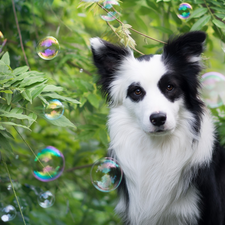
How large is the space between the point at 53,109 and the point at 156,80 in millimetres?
932

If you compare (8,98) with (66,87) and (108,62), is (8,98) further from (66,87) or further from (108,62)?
(66,87)

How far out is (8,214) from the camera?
9.49 ft

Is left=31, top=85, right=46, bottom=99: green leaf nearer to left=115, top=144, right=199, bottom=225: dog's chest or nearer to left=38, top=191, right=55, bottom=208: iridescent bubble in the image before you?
left=115, top=144, right=199, bottom=225: dog's chest

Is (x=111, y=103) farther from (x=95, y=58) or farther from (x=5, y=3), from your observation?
(x=5, y=3)

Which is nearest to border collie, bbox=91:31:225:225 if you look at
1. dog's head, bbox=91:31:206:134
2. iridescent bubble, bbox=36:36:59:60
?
dog's head, bbox=91:31:206:134

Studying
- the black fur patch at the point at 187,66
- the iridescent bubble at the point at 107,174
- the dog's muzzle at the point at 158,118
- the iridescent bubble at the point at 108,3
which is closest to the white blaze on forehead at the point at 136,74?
the black fur patch at the point at 187,66

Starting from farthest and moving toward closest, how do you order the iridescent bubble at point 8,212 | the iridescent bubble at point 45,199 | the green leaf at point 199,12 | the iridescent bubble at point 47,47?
the iridescent bubble at point 45,199
the iridescent bubble at point 47,47
the iridescent bubble at point 8,212
the green leaf at point 199,12

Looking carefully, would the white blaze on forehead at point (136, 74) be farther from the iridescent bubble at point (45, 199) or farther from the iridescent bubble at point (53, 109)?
the iridescent bubble at point (45, 199)

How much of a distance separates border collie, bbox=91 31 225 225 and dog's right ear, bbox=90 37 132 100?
0.01 metres

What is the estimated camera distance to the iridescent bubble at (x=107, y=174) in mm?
2854

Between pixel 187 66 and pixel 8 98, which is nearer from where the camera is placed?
pixel 8 98

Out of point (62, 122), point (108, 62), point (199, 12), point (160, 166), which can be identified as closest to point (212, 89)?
point (199, 12)

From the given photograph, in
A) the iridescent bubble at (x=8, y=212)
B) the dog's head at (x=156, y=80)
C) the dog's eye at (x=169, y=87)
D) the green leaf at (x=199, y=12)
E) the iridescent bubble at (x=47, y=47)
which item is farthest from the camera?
the iridescent bubble at (x=47, y=47)

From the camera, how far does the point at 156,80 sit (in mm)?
2529
